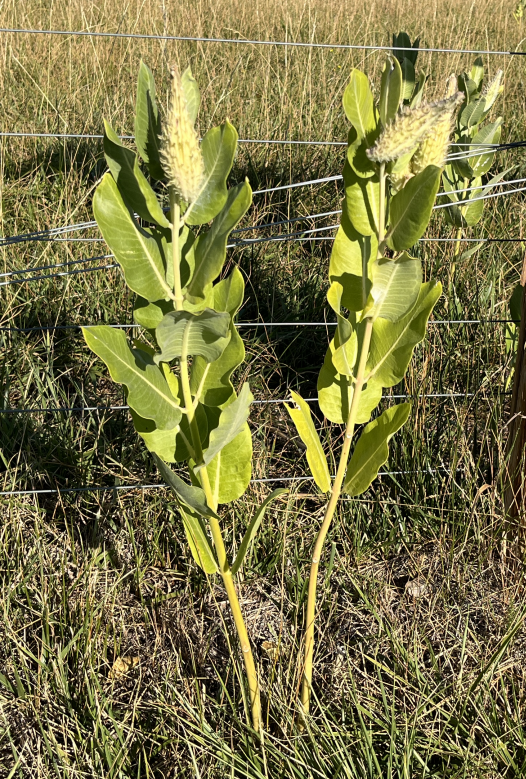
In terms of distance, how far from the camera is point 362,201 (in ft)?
3.78

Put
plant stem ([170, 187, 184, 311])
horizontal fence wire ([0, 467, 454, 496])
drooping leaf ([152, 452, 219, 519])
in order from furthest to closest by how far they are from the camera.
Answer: horizontal fence wire ([0, 467, 454, 496]) → drooping leaf ([152, 452, 219, 519]) → plant stem ([170, 187, 184, 311])

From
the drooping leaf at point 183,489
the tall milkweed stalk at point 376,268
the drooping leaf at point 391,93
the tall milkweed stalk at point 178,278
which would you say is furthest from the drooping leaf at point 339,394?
the drooping leaf at point 391,93

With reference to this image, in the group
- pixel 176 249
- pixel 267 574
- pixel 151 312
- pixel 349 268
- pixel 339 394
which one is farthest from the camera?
pixel 267 574

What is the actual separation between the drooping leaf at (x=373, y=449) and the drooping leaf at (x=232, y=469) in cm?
20

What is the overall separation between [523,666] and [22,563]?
47.7 inches

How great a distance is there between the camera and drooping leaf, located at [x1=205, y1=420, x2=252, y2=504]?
1293mm

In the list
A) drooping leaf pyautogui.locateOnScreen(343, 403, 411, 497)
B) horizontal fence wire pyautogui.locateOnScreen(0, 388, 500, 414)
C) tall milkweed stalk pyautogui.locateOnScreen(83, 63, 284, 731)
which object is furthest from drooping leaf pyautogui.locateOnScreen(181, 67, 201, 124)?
horizontal fence wire pyautogui.locateOnScreen(0, 388, 500, 414)

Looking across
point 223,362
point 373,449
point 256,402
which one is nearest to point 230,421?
point 223,362

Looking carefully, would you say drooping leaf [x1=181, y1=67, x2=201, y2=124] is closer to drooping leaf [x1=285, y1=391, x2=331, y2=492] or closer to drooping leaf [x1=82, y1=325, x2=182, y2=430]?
drooping leaf [x1=82, y1=325, x2=182, y2=430]

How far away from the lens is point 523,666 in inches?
60.7

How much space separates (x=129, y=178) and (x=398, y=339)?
53 centimetres

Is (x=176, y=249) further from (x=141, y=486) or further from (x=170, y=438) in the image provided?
(x=141, y=486)

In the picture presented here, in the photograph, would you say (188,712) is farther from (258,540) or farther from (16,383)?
(16,383)

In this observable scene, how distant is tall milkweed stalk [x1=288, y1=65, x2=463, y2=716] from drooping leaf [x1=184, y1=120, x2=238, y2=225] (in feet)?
0.67
